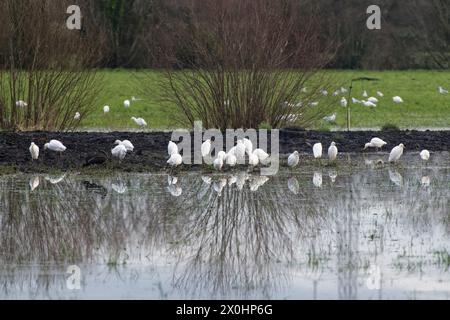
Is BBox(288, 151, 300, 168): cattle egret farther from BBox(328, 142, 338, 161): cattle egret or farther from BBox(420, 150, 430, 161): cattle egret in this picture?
BBox(420, 150, 430, 161): cattle egret

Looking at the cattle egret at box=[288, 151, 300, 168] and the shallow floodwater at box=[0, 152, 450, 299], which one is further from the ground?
the cattle egret at box=[288, 151, 300, 168]

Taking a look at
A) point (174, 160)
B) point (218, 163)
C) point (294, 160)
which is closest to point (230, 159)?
point (218, 163)

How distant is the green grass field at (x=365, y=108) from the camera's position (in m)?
24.6

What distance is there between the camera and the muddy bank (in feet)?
51.6

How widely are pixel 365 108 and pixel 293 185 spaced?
17.4 metres

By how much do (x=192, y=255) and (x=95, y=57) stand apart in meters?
11.5

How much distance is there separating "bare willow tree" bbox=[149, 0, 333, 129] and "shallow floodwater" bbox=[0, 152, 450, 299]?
3.88 m

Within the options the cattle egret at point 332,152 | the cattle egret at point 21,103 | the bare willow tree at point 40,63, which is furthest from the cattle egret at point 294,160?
the cattle egret at point 21,103

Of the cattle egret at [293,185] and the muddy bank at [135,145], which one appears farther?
the muddy bank at [135,145]

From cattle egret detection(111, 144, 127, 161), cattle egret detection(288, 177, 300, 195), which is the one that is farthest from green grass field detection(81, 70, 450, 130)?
cattle egret detection(288, 177, 300, 195)

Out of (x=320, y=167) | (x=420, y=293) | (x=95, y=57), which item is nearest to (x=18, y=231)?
(x=420, y=293)

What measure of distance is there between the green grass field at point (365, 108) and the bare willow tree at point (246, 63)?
1213 mm

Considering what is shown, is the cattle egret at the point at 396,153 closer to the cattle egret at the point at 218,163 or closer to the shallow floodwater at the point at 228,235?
the shallow floodwater at the point at 228,235

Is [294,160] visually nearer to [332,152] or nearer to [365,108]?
[332,152]
